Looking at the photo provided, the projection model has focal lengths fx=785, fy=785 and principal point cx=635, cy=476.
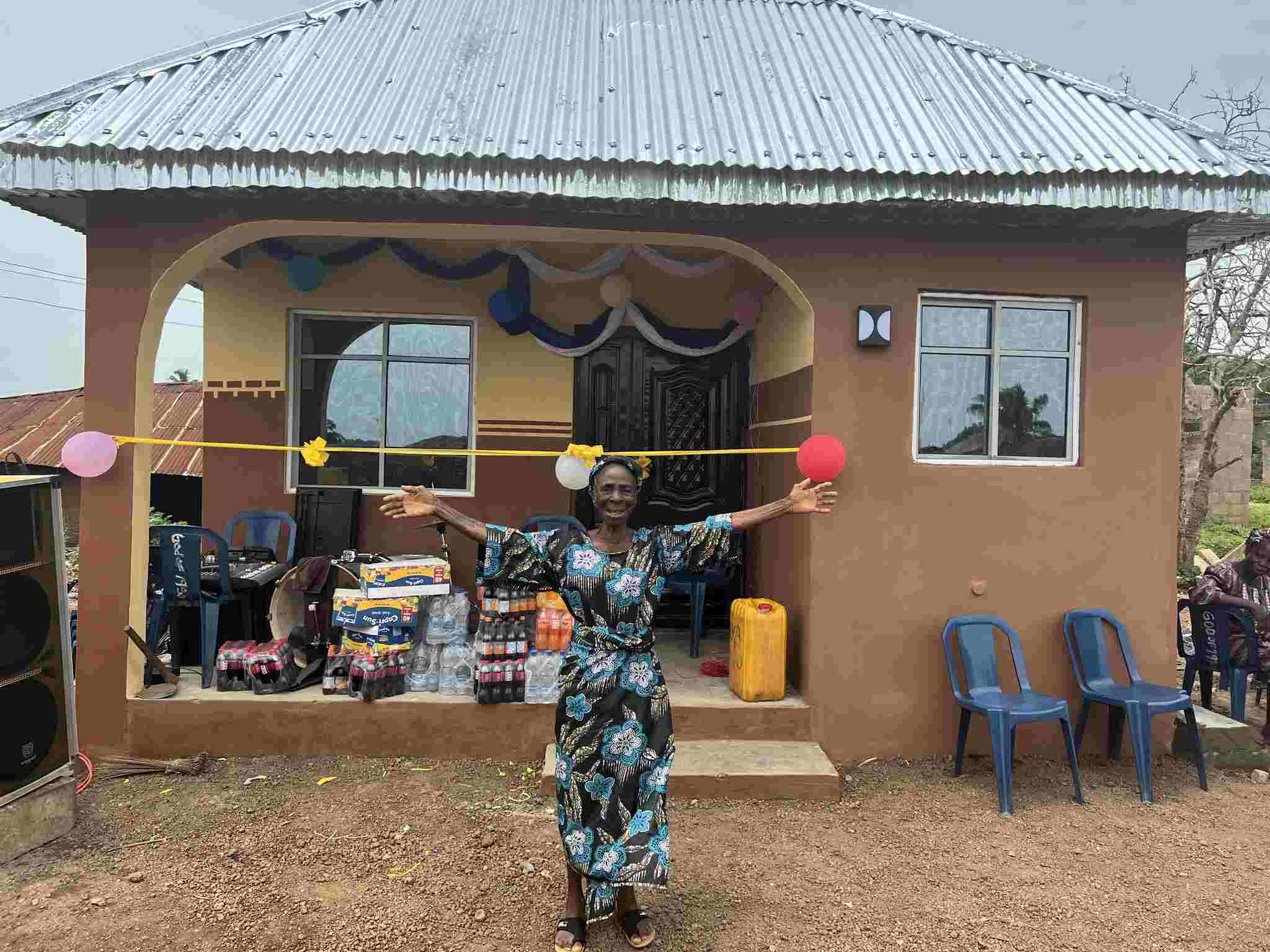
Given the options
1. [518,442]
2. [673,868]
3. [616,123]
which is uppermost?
[616,123]

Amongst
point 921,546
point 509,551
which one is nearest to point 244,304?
point 509,551

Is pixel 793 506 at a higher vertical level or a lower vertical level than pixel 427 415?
lower

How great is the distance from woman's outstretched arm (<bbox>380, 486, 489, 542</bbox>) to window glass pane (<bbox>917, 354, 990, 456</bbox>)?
3.13 m

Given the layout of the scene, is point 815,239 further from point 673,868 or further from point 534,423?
point 673,868

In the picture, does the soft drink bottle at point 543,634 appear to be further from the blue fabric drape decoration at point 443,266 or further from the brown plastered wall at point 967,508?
the blue fabric drape decoration at point 443,266

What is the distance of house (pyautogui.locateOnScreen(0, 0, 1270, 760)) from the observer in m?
4.30

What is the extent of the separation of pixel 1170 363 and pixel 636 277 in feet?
12.7

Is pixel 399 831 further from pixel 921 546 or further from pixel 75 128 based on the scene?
pixel 75 128

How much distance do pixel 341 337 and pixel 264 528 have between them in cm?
173

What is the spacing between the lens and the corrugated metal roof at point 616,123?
4.17 metres

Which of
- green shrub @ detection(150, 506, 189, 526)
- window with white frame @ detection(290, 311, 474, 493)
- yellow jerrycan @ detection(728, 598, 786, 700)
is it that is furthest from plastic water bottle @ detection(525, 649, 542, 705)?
green shrub @ detection(150, 506, 189, 526)

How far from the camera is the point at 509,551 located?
294cm

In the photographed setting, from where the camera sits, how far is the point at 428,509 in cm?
288

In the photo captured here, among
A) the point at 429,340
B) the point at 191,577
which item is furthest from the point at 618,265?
the point at 191,577
